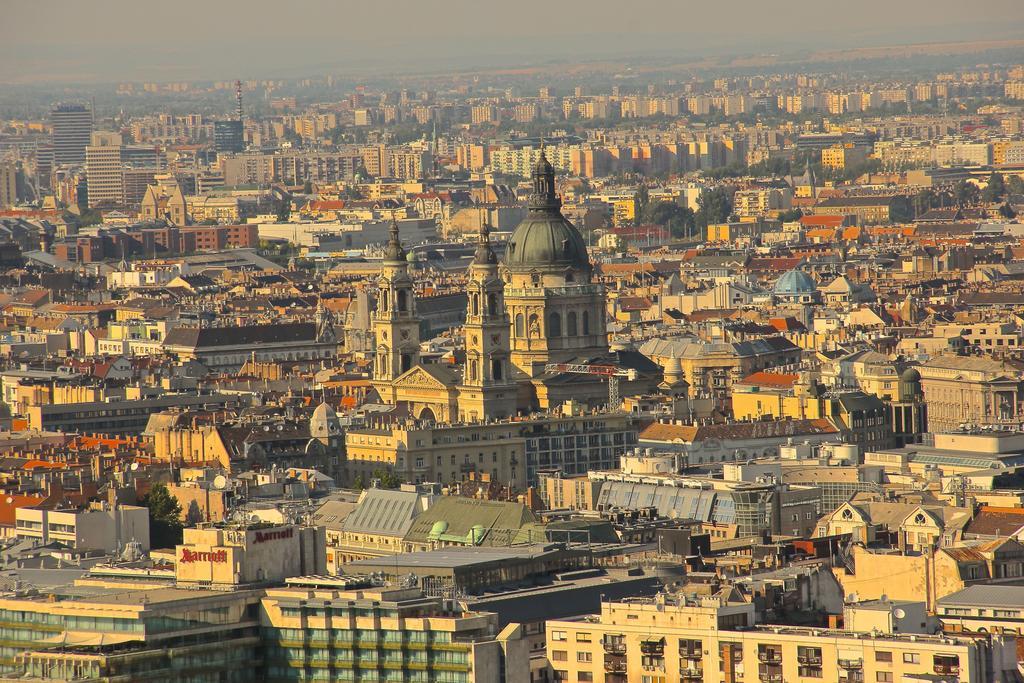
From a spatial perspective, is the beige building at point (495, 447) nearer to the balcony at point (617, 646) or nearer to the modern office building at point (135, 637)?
the balcony at point (617, 646)

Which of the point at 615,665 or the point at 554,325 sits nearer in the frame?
the point at 615,665

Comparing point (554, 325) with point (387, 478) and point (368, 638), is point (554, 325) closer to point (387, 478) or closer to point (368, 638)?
point (387, 478)

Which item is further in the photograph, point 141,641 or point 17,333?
point 17,333

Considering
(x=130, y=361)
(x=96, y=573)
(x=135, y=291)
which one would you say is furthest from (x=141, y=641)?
(x=135, y=291)

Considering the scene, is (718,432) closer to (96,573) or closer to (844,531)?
(844,531)

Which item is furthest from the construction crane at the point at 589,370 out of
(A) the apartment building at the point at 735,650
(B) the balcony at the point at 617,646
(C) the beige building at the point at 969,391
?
(B) the balcony at the point at 617,646

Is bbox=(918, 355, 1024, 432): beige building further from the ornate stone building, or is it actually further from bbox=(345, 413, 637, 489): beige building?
bbox=(345, 413, 637, 489): beige building

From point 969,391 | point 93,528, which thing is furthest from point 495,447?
point 93,528
